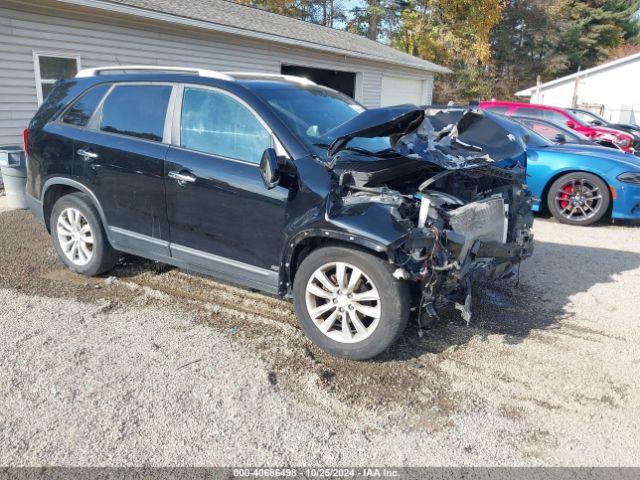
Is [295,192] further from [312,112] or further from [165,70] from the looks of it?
[165,70]

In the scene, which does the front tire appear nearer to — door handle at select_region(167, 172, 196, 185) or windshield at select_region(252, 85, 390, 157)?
windshield at select_region(252, 85, 390, 157)

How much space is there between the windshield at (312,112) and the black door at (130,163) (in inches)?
37.5

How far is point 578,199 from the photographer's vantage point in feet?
24.9

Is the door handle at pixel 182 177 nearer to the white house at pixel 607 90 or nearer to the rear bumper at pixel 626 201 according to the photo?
the rear bumper at pixel 626 201

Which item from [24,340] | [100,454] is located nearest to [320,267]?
[100,454]

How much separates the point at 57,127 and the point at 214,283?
81.9 inches

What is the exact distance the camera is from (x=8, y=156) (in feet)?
24.1

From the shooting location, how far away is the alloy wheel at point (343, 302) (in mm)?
3424

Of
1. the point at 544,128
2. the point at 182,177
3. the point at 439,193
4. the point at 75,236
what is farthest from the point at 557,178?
the point at 75,236

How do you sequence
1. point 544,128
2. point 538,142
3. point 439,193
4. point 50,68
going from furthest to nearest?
point 50,68, point 544,128, point 538,142, point 439,193

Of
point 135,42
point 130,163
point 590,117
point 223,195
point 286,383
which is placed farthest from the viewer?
point 590,117

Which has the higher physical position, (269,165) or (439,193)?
(269,165)

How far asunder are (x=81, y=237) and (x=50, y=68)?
20.8 ft

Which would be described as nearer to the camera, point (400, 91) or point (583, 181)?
point (583, 181)
